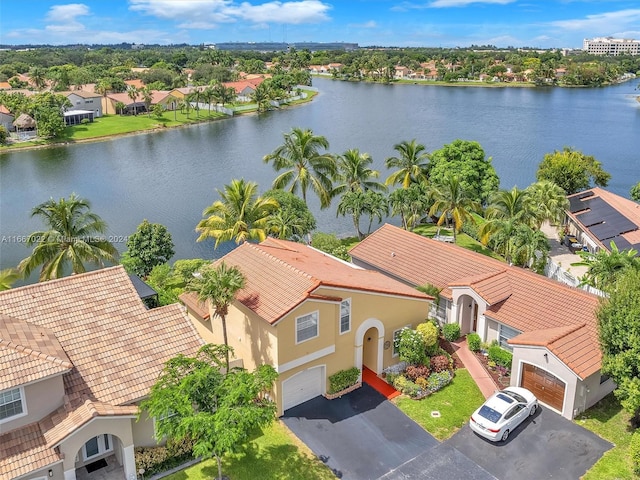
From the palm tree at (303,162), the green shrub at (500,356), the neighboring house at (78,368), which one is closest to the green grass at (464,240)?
→ the palm tree at (303,162)

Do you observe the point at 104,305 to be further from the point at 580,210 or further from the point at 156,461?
the point at 580,210

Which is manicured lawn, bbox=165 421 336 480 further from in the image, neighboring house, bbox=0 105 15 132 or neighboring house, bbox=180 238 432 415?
neighboring house, bbox=0 105 15 132

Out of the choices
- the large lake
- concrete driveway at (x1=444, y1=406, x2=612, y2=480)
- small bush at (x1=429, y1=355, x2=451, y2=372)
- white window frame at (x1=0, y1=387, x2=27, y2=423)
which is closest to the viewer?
white window frame at (x1=0, y1=387, x2=27, y2=423)

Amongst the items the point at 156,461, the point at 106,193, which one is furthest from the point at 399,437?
the point at 106,193

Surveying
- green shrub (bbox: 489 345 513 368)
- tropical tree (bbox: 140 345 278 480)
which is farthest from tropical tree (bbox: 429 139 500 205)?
tropical tree (bbox: 140 345 278 480)

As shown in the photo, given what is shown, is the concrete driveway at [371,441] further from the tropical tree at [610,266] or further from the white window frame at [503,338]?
the tropical tree at [610,266]

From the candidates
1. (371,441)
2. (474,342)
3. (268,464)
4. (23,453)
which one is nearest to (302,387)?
(371,441)

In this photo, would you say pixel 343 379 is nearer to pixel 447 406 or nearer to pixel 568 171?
pixel 447 406
